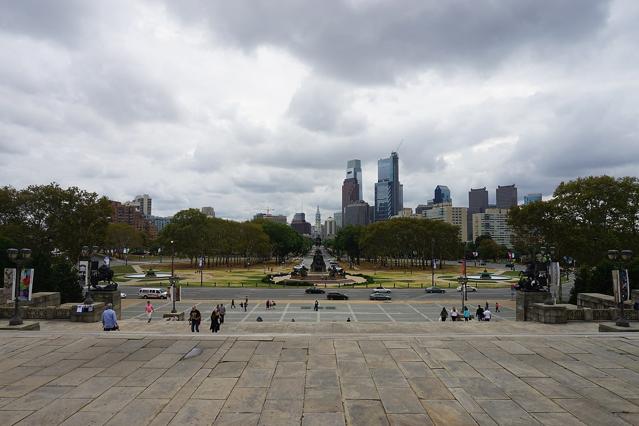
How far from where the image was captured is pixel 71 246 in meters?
61.8

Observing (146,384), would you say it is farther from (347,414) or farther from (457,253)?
(457,253)

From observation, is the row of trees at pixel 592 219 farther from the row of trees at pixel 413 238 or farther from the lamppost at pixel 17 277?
the row of trees at pixel 413 238

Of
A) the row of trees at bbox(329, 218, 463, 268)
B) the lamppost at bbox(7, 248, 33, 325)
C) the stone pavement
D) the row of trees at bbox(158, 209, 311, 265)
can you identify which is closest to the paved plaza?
the lamppost at bbox(7, 248, 33, 325)

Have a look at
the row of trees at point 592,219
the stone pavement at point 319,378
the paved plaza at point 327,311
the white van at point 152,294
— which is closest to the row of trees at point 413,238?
the row of trees at point 592,219

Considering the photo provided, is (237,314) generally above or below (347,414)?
below

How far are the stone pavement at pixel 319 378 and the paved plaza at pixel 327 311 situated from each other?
65.5 ft

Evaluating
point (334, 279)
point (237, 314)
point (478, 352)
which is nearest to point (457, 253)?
point (334, 279)

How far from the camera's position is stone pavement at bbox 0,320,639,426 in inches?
352

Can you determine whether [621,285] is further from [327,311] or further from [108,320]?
[327,311]

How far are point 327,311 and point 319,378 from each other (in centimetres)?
3026

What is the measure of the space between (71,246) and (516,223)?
6219 centimetres

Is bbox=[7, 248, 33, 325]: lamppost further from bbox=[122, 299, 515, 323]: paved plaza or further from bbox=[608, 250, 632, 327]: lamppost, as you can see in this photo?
bbox=[608, 250, 632, 327]: lamppost

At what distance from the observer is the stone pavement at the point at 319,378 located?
352 inches

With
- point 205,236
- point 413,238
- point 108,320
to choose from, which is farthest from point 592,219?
point 205,236
